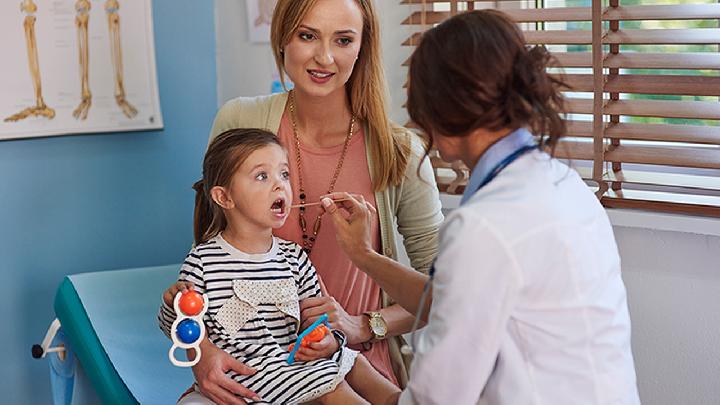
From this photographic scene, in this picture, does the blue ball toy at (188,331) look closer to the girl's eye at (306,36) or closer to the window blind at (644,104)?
the girl's eye at (306,36)

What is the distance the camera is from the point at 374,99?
2043mm

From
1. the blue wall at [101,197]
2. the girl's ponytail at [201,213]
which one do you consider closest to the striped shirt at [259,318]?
the girl's ponytail at [201,213]

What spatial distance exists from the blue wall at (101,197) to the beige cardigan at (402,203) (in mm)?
706

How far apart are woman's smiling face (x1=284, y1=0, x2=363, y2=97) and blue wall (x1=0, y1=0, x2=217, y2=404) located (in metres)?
0.94

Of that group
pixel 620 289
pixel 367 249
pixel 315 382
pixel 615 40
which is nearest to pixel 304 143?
pixel 367 249

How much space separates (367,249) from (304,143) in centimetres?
40

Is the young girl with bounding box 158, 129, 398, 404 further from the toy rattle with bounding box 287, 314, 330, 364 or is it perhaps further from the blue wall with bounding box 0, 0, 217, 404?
the blue wall with bounding box 0, 0, 217, 404

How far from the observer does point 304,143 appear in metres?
2.08

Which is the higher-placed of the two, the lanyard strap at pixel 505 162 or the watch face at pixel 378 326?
the lanyard strap at pixel 505 162

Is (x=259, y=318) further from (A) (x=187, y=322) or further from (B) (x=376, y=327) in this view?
(B) (x=376, y=327)

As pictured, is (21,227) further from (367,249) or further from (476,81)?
(476,81)

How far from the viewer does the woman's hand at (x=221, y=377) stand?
1.75 m

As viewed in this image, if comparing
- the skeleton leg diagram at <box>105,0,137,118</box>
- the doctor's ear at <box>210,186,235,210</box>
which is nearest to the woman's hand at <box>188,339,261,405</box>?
the doctor's ear at <box>210,186,235,210</box>

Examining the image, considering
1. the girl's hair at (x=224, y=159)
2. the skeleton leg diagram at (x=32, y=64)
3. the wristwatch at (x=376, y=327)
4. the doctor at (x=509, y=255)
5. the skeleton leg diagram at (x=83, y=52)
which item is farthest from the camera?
the skeleton leg diagram at (x=83, y=52)
